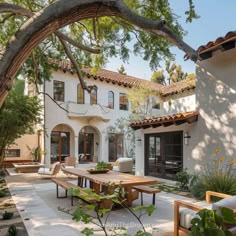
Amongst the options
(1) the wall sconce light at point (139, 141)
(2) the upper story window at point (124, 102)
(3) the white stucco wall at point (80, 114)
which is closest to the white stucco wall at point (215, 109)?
(1) the wall sconce light at point (139, 141)

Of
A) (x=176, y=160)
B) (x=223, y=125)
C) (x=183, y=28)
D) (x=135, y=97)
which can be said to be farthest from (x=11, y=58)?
(x=135, y=97)

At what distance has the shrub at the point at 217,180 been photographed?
7703mm

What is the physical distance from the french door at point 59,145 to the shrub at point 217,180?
532 inches

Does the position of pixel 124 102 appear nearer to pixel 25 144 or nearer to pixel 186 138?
pixel 25 144

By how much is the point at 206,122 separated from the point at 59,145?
13580 millimetres

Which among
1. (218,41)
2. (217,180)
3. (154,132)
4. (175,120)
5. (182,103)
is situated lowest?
(217,180)

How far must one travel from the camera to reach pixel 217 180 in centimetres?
785

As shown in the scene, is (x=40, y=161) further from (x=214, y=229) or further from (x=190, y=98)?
(x=214, y=229)

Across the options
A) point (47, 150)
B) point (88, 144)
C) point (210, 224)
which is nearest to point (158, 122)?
point (210, 224)

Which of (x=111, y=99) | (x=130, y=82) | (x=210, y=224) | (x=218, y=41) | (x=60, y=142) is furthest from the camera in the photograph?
(x=130, y=82)

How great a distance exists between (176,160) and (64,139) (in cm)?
1167

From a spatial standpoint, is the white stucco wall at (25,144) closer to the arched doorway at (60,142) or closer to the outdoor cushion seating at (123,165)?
the arched doorway at (60,142)

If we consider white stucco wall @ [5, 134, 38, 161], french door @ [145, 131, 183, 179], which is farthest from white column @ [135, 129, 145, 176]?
white stucco wall @ [5, 134, 38, 161]

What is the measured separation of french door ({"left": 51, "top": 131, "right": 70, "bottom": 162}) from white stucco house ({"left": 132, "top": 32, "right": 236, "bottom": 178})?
9.65m
